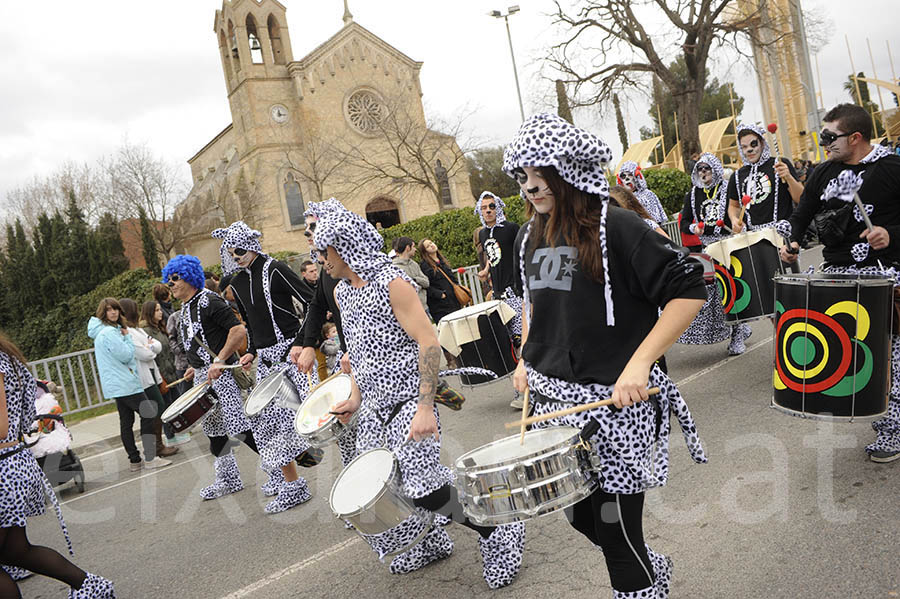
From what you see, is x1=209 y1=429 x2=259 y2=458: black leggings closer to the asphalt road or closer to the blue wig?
the asphalt road

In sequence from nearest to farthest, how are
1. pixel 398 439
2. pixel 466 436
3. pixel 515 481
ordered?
pixel 515 481
pixel 398 439
pixel 466 436

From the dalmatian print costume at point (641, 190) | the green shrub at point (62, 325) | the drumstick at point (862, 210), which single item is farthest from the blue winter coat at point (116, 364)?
the green shrub at point (62, 325)

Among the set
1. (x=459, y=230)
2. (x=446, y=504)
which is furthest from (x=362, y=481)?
(x=459, y=230)

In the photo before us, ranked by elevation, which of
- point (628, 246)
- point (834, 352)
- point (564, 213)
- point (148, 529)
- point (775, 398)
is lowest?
point (148, 529)

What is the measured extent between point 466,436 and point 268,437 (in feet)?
6.34

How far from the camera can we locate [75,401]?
11695 millimetres

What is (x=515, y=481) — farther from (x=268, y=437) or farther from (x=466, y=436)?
(x=466, y=436)

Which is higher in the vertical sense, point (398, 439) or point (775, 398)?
point (398, 439)

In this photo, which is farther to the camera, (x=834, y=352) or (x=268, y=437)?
(x=268, y=437)

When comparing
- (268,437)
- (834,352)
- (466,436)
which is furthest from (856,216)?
(268,437)

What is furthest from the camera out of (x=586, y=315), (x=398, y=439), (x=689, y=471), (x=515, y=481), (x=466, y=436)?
(x=466, y=436)

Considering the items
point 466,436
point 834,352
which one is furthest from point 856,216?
point 466,436

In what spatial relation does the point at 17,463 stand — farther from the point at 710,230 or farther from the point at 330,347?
the point at 710,230

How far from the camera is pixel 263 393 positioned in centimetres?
507
